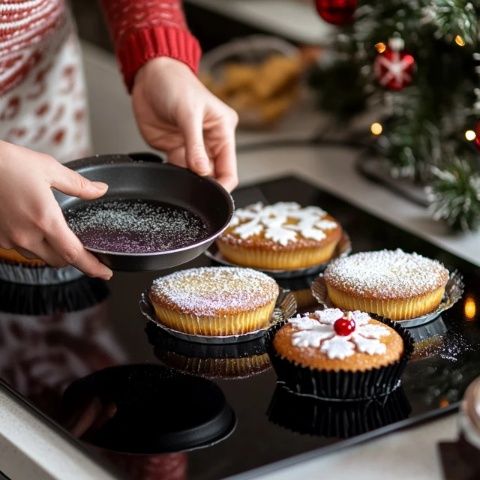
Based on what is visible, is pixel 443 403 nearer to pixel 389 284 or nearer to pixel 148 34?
pixel 389 284

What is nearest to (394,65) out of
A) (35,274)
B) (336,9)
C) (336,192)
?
(336,9)

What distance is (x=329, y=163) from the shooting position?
71.3 inches

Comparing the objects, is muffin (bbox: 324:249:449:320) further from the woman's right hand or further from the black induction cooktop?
the woman's right hand

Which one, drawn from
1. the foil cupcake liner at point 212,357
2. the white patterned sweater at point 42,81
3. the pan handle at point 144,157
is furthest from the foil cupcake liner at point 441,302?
the white patterned sweater at point 42,81

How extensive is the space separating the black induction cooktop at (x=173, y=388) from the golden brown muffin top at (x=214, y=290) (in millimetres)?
44

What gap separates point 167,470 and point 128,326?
0.32 meters

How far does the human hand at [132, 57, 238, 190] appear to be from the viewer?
1.33 metres

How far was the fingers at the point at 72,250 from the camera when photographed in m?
1.09

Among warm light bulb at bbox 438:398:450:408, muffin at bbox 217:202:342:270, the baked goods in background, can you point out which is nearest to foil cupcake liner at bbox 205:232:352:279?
muffin at bbox 217:202:342:270

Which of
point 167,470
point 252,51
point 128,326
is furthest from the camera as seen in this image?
point 252,51

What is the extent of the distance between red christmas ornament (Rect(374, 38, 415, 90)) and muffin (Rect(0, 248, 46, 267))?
549 mm

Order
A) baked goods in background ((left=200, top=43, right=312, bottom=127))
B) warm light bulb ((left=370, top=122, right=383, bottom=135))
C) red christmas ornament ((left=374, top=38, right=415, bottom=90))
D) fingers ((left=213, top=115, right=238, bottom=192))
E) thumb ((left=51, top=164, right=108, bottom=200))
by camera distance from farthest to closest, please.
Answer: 1. baked goods in background ((left=200, top=43, right=312, bottom=127))
2. warm light bulb ((left=370, top=122, right=383, bottom=135))
3. red christmas ornament ((left=374, top=38, right=415, bottom=90))
4. fingers ((left=213, top=115, right=238, bottom=192))
5. thumb ((left=51, top=164, right=108, bottom=200))

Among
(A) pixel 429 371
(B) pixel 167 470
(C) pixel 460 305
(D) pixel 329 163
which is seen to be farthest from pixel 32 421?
(D) pixel 329 163

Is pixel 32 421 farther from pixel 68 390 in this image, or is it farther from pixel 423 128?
pixel 423 128
